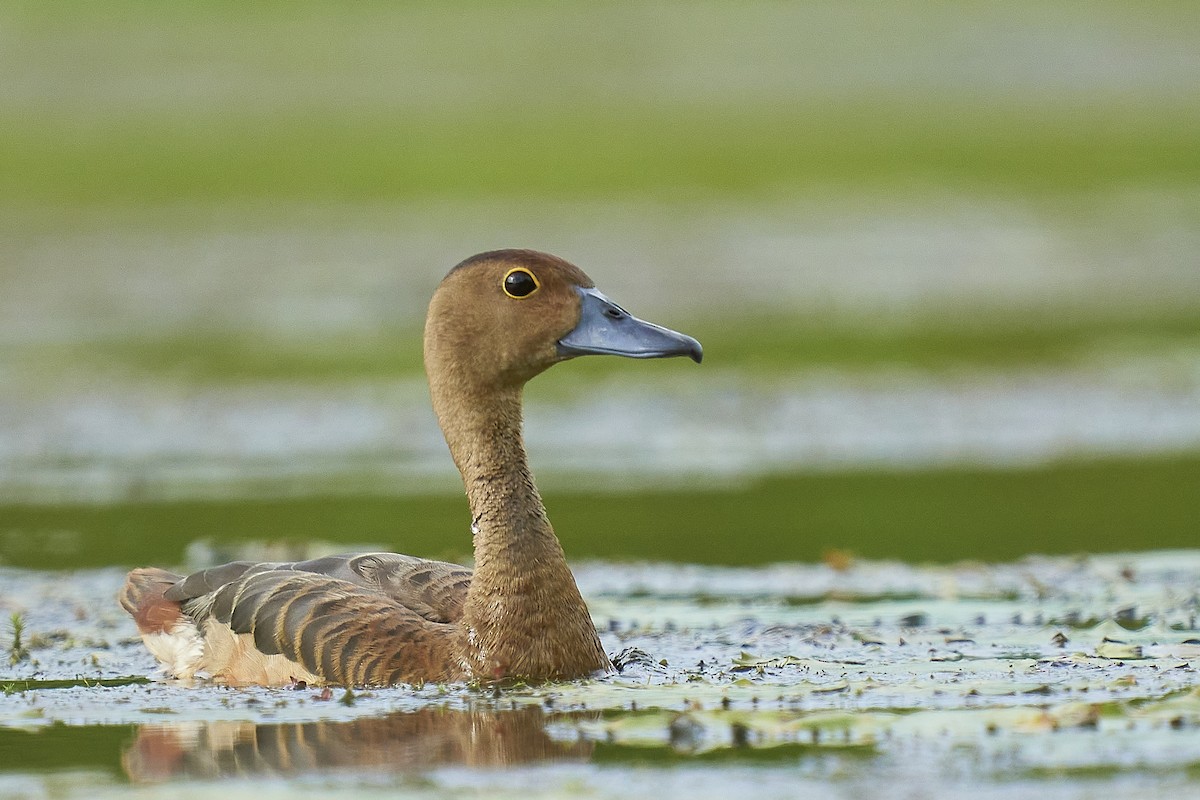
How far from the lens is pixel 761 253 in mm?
28000

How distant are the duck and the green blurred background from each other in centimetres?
287

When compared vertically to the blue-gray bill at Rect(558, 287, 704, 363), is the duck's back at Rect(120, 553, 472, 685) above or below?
below

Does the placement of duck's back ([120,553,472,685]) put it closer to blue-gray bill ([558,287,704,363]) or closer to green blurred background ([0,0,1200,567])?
blue-gray bill ([558,287,704,363])

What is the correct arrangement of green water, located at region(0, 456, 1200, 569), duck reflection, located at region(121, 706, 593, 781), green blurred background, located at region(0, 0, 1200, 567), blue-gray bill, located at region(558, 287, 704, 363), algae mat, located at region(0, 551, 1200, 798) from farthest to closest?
green blurred background, located at region(0, 0, 1200, 567) → green water, located at region(0, 456, 1200, 569) → blue-gray bill, located at region(558, 287, 704, 363) → duck reflection, located at region(121, 706, 593, 781) → algae mat, located at region(0, 551, 1200, 798)

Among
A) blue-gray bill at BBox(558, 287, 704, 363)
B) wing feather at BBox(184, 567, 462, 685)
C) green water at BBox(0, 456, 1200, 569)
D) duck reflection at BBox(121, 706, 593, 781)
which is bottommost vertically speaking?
duck reflection at BBox(121, 706, 593, 781)

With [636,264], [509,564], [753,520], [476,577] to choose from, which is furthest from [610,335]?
[636,264]

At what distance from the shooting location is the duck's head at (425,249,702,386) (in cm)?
906

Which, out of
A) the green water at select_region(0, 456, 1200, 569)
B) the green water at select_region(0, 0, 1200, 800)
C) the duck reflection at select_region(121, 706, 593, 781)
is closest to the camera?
the duck reflection at select_region(121, 706, 593, 781)

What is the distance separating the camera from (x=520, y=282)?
912 centimetres

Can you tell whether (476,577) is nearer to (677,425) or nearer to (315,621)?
(315,621)

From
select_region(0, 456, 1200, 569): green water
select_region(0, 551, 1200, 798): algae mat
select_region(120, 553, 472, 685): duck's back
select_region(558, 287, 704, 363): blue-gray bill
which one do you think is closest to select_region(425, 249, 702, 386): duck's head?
select_region(558, 287, 704, 363): blue-gray bill

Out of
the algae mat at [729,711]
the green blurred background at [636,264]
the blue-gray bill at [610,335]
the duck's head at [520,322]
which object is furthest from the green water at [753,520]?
the blue-gray bill at [610,335]

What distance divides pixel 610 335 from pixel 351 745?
7.12ft

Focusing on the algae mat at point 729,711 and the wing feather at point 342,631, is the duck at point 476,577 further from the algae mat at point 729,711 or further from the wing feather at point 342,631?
the algae mat at point 729,711
